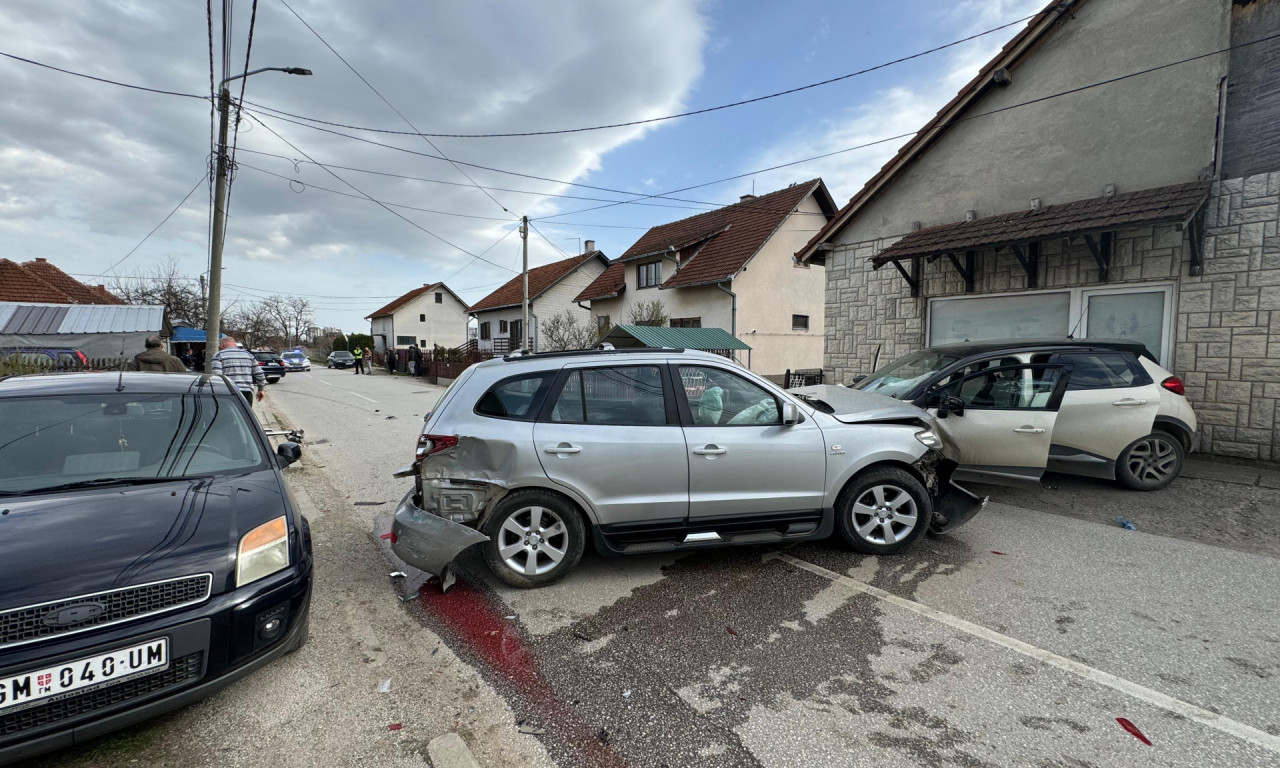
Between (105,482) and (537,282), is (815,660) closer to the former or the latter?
(105,482)

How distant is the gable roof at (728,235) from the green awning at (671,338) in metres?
4.81

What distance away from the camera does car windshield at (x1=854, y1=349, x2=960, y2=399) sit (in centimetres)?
634

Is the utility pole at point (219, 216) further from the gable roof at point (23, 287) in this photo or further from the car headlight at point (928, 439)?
the gable roof at point (23, 287)

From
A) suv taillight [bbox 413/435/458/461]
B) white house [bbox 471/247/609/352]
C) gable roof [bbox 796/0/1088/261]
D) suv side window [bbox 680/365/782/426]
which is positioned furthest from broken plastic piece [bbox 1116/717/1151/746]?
white house [bbox 471/247/609/352]

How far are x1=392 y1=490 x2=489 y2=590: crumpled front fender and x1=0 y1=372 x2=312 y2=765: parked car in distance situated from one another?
796mm

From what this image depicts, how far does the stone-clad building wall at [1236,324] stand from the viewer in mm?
6828

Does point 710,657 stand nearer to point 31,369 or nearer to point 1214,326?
point 1214,326

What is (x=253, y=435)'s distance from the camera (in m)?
3.69

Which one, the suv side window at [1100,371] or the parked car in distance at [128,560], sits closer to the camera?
the parked car in distance at [128,560]

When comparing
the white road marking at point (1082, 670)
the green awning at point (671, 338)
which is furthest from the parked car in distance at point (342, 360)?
the white road marking at point (1082, 670)

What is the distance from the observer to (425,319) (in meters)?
51.5

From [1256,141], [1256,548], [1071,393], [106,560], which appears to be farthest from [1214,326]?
[106,560]

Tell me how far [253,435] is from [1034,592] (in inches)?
210

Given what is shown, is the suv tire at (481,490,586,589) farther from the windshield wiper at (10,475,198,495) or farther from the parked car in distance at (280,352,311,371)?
the parked car in distance at (280,352,311,371)
